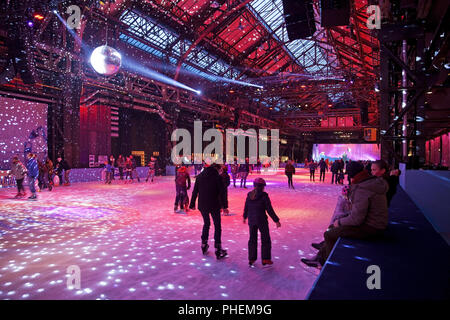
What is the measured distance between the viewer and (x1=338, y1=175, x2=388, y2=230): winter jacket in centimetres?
275

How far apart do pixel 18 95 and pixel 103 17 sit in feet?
15.2

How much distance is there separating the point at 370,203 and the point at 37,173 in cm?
972

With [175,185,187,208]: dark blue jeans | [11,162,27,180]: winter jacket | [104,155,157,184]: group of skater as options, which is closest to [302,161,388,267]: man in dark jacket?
[175,185,187,208]: dark blue jeans

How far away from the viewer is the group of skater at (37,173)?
8.85 meters

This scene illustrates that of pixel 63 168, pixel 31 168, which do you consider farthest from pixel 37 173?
pixel 63 168

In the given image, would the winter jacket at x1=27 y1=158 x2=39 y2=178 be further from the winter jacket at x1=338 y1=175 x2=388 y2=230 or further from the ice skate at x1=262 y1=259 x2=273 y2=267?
the winter jacket at x1=338 y1=175 x2=388 y2=230

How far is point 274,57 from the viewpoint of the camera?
21656mm

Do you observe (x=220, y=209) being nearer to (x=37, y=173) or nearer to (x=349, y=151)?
(x=37, y=173)

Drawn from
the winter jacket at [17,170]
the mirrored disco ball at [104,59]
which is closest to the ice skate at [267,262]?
the mirrored disco ball at [104,59]

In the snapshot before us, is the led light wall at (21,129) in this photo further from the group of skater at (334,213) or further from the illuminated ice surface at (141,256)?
the group of skater at (334,213)

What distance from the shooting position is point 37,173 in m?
9.18

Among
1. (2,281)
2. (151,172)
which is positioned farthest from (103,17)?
(2,281)

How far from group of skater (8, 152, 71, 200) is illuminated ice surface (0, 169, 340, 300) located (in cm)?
198
